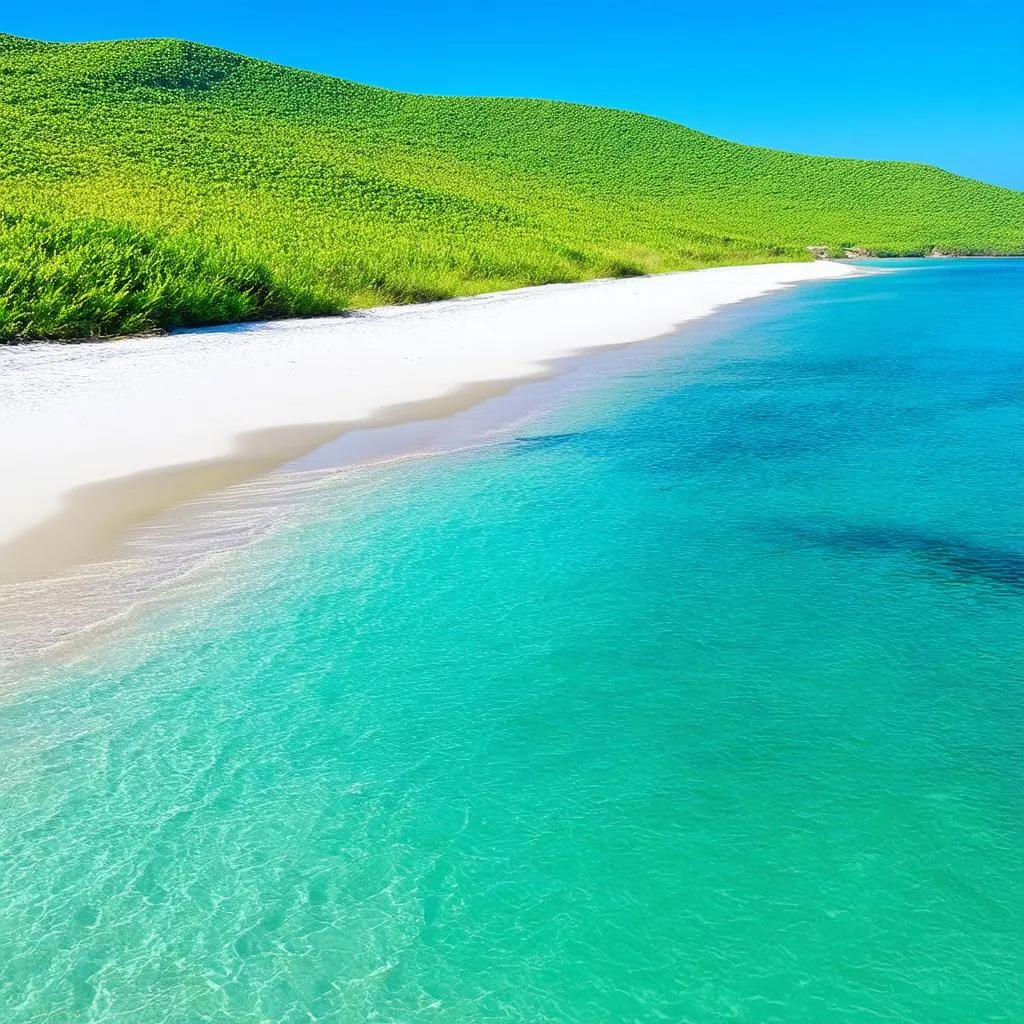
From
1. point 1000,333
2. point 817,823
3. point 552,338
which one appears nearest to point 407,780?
point 817,823

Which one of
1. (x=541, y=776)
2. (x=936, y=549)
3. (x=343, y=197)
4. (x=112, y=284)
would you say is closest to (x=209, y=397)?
(x=112, y=284)

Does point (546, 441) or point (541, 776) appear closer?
point (541, 776)

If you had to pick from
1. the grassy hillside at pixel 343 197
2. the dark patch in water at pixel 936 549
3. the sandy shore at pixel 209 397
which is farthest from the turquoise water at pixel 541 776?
the grassy hillside at pixel 343 197

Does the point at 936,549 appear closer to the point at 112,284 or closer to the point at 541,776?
the point at 541,776

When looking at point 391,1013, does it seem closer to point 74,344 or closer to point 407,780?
point 407,780

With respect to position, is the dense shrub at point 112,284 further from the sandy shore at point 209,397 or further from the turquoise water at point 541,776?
the turquoise water at point 541,776

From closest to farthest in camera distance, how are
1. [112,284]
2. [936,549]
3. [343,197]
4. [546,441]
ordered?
[936,549], [546,441], [112,284], [343,197]

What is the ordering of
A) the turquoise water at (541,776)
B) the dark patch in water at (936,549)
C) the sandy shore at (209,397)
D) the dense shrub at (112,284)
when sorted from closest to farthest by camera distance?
the turquoise water at (541,776) < the dark patch in water at (936,549) < the sandy shore at (209,397) < the dense shrub at (112,284)
